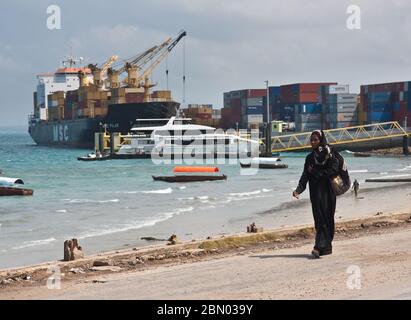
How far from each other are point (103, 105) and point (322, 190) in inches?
3887

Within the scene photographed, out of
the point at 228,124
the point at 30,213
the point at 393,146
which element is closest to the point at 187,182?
the point at 30,213

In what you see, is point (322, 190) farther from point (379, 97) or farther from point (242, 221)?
point (379, 97)

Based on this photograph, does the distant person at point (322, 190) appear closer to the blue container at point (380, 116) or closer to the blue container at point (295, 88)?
the blue container at point (380, 116)

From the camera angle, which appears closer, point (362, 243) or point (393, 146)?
point (362, 243)

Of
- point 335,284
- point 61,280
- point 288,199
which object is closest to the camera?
point 335,284

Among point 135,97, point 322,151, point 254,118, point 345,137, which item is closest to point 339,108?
point 345,137

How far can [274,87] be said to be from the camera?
119m

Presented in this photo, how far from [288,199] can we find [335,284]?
23.2 m

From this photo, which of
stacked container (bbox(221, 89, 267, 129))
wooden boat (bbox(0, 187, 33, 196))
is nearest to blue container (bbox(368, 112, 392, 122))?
stacked container (bbox(221, 89, 267, 129))

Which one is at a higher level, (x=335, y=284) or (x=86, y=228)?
(x=335, y=284)

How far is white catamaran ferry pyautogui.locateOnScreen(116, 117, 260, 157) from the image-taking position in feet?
251

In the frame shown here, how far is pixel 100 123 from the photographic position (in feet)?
320

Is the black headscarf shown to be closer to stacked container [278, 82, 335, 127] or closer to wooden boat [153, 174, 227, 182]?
wooden boat [153, 174, 227, 182]
